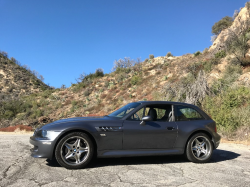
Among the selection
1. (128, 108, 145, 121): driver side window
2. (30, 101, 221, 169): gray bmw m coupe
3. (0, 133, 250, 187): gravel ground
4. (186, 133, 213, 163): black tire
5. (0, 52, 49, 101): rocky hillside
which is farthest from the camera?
(0, 52, 49, 101): rocky hillside

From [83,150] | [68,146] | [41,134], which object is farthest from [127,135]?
[41,134]

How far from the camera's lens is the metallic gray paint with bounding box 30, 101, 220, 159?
180 inches

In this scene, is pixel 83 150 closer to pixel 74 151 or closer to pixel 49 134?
pixel 74 151

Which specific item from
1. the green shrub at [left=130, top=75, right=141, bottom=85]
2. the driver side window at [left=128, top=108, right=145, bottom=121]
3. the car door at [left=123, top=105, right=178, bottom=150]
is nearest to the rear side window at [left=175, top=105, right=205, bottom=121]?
the car door at [left=123, top=105, right=178, bottom=150]

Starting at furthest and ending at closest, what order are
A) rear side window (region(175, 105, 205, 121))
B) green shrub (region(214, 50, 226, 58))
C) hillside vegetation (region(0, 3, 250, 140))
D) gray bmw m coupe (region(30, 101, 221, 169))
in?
green shrub (region(214, 50, 226, 58)), hillside vegetation (region(0, 3, 250, 140)), rear side window (region(175, 105, 205, 121)), gray bmw m coupe (region(30, 101, 221, 169))

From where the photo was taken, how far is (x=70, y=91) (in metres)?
37.5

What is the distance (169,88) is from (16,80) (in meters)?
37.0

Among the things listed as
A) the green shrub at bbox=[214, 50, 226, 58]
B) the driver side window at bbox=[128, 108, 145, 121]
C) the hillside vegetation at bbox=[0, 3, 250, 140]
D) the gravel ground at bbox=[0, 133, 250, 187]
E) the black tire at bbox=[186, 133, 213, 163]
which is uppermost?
A: the green shrub at bbox=[214, 50, 226, 58]

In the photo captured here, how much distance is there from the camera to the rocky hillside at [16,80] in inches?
1649

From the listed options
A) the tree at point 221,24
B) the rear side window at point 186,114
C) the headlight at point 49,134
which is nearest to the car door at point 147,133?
the rear side window at point 186,114

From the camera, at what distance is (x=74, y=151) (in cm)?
456

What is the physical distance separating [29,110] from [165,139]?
28.7m

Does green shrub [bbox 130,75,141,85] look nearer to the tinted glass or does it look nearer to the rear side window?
the rear side window

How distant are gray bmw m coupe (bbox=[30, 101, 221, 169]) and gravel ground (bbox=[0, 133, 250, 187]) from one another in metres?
0.27
